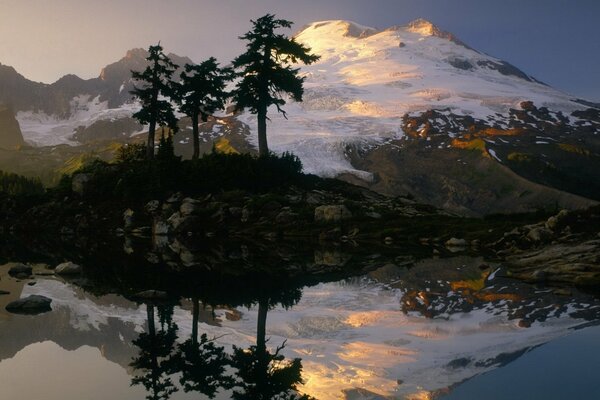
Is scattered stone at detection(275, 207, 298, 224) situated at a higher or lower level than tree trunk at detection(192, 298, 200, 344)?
lower

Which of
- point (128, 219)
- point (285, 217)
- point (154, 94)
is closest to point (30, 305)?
point (285, 217)

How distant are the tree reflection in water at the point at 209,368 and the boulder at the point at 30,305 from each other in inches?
141

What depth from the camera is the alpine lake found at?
7.30m

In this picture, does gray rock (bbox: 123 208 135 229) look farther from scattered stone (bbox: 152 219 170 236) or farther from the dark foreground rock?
the dark foreground rock

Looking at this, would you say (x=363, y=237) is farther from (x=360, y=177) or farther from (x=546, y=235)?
(x=360, y=177)

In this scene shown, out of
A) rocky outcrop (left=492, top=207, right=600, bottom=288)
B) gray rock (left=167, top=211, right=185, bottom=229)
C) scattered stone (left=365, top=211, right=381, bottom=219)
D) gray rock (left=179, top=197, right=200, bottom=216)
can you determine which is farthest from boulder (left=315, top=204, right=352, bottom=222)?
rocky outcrop (left=492, top=207, right=600, bottom=288)

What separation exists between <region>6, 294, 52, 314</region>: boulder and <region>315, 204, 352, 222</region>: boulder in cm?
2883

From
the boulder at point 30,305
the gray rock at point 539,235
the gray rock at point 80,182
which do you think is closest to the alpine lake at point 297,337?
the boulder at point 30,305

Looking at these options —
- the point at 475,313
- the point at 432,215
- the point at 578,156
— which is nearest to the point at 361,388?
the point at 475,313

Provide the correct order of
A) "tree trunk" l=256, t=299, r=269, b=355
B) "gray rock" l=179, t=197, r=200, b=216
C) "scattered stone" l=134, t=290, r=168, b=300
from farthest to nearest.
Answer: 1. "gray rock" l=179, t=197, r=200, b=216
2. "scattered stone" l=134, t=290, r=168, b=300
3. "tree trunk" l=256, t=299, r=269, b=355

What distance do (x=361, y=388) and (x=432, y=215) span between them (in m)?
40.2

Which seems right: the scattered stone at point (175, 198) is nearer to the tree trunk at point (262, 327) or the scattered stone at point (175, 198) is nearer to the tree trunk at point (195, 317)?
the tree trunk at point (195, 317)

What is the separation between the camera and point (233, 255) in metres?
26.4

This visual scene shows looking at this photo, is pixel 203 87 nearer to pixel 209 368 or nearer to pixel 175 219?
pixel 175 219
